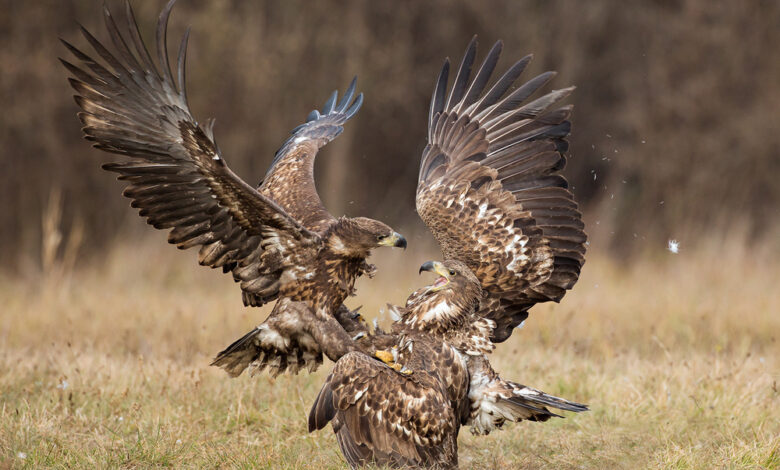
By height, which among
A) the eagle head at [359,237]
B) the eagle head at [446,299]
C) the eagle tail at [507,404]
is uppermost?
the eagle head at [359,237]

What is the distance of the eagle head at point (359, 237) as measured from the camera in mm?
4879

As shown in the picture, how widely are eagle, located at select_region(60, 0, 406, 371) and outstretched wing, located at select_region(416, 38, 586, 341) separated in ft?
1.96

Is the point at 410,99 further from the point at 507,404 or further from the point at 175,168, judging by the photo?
the point at 507,404

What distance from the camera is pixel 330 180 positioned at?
41.1ft

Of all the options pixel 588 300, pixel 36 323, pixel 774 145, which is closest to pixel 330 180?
pixel 588 300

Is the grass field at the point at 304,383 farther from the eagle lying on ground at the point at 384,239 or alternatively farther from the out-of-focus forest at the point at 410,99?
the out-of-focus forest at the point at 410,99

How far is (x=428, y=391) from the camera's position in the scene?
4488 mm

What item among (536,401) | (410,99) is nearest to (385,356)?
(536,401)

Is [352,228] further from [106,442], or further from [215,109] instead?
[215,109]

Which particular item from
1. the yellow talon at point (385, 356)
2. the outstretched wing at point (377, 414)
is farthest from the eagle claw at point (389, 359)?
the outstretched wing at point (377, 414)

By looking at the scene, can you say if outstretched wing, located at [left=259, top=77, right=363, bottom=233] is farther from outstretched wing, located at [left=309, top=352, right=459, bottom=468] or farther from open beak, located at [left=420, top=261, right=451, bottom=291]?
outstretched wing, located at [left=309, top=352, right=459, bottom=468]

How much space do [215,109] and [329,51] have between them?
5.55 ft

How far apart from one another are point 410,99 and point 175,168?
8.84 metres

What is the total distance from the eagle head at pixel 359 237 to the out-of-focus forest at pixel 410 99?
6.28 meters
